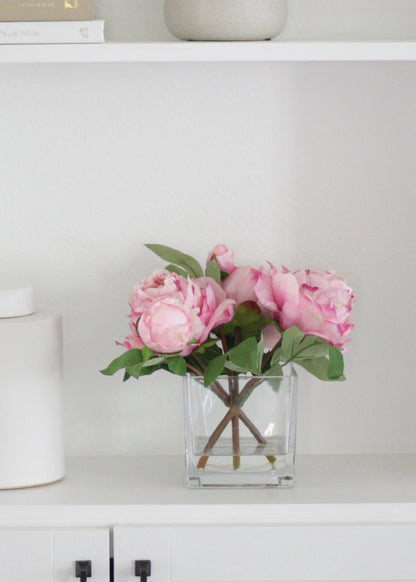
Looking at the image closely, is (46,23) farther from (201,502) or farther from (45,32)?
(201,502)

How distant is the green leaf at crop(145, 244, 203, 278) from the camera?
1.25 m

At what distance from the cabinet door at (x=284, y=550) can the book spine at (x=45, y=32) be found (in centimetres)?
62

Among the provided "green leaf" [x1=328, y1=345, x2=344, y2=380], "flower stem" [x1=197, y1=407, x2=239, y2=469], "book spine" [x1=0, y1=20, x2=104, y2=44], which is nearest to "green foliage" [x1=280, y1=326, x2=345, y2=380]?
"green leaf" [x1=328, y1=345, x2=344, y2=380]

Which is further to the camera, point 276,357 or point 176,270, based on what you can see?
point 176,270

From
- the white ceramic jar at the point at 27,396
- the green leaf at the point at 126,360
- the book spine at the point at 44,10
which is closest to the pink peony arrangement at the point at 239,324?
the green leaf at the point at 126,360

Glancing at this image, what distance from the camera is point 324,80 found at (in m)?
1.32

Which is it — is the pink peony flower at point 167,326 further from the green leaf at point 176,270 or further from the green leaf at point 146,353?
the green leaf at point 176,270

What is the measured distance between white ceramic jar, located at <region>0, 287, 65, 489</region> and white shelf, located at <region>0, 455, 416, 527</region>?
27 millimetres

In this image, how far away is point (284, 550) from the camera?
3.60 ft

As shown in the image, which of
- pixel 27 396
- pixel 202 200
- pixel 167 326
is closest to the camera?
pixel 167 326

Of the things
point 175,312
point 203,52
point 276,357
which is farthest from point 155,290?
point 203,52

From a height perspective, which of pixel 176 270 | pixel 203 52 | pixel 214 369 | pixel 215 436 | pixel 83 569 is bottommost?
pixel 83 569

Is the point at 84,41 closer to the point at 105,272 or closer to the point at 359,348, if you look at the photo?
the point at 105,272

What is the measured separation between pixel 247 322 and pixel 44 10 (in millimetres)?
466
